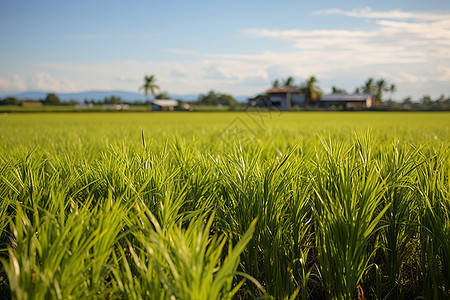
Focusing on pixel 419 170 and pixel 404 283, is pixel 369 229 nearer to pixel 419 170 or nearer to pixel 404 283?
pixel 404 283

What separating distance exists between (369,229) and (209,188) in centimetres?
108

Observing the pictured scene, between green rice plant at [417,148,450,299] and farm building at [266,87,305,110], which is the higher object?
farm building at [266,87,305,110]

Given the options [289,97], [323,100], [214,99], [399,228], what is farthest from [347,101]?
[399,228]

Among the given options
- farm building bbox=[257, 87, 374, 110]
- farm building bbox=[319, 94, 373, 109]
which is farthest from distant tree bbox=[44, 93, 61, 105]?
farm building bbox=[319, 94, 373, 109]

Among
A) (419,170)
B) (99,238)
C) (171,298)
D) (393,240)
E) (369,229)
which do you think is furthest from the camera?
(419,170)

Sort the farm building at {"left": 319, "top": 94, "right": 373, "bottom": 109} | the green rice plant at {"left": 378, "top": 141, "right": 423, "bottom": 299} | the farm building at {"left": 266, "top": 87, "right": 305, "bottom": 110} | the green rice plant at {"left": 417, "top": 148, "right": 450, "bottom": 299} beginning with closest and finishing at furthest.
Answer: the green rice plant at {"left": 417, "top": 148, "right": 450, "bottom": 299}, the green rice plant at {"left": 378, "top": 141, "right": 423, "bottom": 299}, the farm building at {"left": 319, "top": 94, "right": 373, "bottom": 109}, the farm building at {"left": 266, "top": 87, "right": 305, "bottom": 110}

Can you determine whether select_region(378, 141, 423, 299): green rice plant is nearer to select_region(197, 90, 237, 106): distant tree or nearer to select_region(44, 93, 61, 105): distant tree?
select_region(44, 93, 61, 105): distant tree

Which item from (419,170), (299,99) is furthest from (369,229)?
(299,99)

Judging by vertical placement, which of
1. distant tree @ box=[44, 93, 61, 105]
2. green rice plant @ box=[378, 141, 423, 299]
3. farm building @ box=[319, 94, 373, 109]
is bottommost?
green rice plant @ box=[378, 141, 423, 299]

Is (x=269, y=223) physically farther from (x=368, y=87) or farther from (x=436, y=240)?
(x=368, y=87)

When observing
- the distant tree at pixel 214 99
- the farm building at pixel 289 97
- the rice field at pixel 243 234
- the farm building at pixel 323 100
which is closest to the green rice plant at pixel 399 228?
the rice field at pixel 243 234

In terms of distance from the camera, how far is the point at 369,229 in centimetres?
164

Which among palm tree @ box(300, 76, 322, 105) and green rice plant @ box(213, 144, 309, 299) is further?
palm tree @ box(300, 76, 322, 105)

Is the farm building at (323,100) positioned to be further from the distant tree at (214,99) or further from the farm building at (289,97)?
the distant tree at (214,99)
